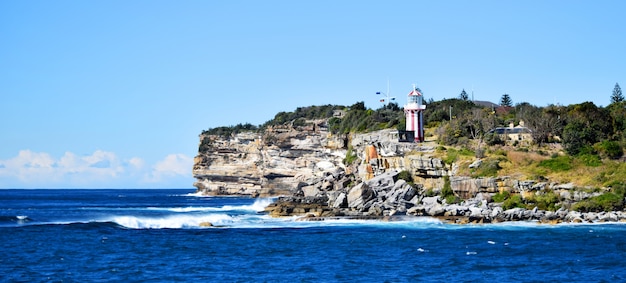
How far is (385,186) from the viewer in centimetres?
5541

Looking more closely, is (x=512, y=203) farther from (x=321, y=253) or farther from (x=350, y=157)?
(x=350, y=157)

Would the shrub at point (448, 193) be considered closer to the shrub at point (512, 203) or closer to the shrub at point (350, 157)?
the shrub at point (512, 203)

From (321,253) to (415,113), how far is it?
3318cm

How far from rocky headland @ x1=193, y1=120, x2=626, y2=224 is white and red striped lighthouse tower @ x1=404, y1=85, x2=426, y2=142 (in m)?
1.77

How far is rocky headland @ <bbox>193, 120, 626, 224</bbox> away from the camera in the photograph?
45906 mm

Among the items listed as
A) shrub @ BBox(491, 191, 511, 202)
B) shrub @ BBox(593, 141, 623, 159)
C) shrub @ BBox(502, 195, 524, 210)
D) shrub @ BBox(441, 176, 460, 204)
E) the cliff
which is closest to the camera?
shrub @ BBox(502, 195, 524, 210)

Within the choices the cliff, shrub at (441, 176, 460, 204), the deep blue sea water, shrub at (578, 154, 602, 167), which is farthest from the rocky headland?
shrub at (578, 154, 602, 167)

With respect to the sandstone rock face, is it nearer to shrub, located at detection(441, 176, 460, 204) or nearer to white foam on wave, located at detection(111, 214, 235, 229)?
shrub, located at detection(441, 176, 460, 204)

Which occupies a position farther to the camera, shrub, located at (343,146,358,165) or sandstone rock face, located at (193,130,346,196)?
sandstone rock face, located at (193,130,346,196)

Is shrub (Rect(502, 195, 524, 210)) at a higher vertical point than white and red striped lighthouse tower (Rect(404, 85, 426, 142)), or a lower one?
lower

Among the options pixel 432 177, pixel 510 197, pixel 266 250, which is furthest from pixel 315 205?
pixel 266 250

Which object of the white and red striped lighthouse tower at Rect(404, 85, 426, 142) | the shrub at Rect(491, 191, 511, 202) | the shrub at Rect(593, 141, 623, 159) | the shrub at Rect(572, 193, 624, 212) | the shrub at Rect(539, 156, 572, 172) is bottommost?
the shrub at Rect(572, 193, 624, 212)

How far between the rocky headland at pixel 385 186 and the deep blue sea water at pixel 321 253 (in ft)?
9.61

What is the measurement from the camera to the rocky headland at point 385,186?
45.9m
